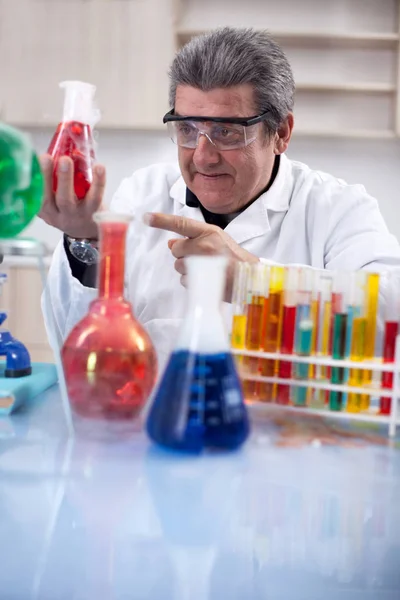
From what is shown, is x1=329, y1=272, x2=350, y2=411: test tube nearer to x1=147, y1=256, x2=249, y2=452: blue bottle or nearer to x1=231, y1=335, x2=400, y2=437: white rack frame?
x1=231, y1=335, x2=400, y2=437: white rack frame

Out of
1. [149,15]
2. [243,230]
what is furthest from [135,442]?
[149,15]

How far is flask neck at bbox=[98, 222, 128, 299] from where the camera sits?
78 centimetres

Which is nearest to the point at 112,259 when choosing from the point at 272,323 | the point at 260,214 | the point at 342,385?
the point at 272,323

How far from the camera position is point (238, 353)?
0.85 metres

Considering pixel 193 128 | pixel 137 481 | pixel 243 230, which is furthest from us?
pixel 243 230

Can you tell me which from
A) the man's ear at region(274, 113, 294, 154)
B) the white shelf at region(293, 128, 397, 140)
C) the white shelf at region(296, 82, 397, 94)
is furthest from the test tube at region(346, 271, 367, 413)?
the white shelf at region(296, 82, 397, 94)

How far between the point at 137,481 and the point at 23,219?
339mm

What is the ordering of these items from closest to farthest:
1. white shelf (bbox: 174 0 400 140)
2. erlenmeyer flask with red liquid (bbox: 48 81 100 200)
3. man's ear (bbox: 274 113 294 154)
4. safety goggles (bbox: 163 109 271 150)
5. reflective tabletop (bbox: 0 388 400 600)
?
1. reflective tabletop (bbox: 0 388 400 600)
2. erlenmeyer flask with red liquid (bbox: 48 81 100 200)
3. safety goggles (bbox: 163 109 271 150)
4. man's ear (bbox: 274 113 294 154)
5. white shelf (bbox: 174 0 400 140)

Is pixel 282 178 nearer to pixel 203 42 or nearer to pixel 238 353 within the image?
pixel 203 42

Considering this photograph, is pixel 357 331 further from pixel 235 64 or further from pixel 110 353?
pixel 235 64

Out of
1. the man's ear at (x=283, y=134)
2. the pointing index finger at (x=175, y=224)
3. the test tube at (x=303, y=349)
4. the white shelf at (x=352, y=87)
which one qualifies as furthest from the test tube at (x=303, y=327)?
the white shelf at (x=352, y=87)

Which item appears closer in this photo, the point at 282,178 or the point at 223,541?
the point at 223,541

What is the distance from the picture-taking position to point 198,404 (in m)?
0.66

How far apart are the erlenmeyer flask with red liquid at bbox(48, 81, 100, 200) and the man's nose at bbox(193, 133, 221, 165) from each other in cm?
59
